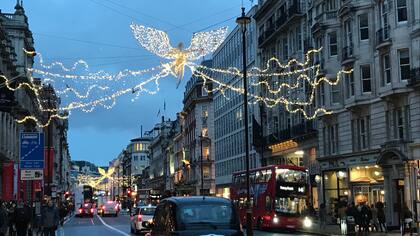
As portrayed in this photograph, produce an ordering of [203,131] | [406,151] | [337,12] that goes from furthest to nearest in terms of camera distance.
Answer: [203,131]
[337,12]
[406,151]

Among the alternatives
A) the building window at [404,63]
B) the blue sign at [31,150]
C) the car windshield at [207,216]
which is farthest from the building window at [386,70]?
the car windshield at [207,216]

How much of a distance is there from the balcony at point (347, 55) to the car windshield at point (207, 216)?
33.0m

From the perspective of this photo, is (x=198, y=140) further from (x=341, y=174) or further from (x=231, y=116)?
(x=341, y=174)

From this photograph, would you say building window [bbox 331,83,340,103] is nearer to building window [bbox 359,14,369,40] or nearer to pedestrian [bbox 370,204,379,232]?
building window [bbox 359,14,369,40]

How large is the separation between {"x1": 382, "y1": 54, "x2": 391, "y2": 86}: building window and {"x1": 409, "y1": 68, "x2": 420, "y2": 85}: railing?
9.09 feet

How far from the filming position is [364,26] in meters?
44.3

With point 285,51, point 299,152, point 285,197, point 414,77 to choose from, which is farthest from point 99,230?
point 285,51

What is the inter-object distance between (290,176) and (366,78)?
9459mm

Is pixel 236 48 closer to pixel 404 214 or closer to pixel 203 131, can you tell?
pixel 203 131

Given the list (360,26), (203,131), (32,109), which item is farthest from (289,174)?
(203,131)

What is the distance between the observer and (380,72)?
41781mm

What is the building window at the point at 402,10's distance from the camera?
3916 cm

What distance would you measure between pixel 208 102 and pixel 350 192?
214 ft

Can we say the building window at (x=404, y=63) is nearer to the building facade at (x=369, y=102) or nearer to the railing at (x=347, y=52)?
the building facade at (x=369, y=102)
